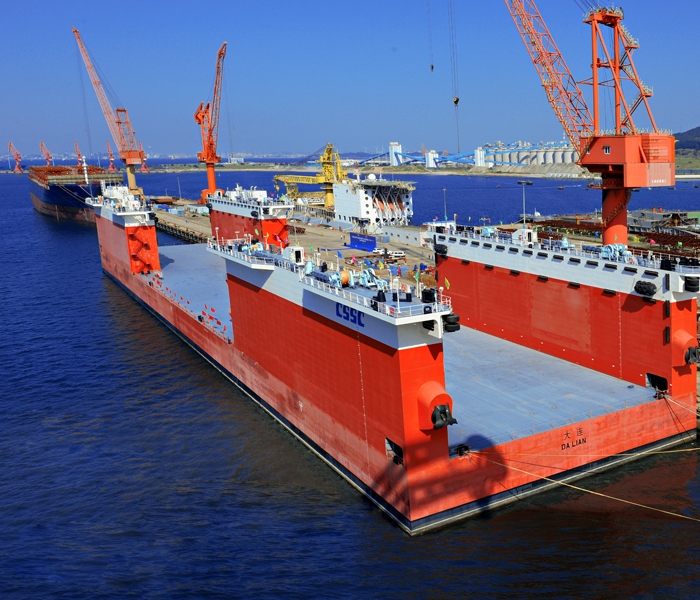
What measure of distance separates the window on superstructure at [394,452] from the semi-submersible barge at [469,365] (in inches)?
3.2

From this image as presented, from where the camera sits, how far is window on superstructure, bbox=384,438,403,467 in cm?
2617

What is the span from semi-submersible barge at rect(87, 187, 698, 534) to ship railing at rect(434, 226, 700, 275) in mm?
199

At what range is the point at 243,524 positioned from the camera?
28.0 m

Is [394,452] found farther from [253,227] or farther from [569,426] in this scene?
[253,227]

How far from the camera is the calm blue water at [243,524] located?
23.6 meters

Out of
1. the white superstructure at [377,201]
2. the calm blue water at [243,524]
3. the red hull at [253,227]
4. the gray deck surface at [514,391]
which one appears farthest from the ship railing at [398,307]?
the white superstructure at [377,201]

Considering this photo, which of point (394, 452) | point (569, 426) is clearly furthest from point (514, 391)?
point (394, 452)

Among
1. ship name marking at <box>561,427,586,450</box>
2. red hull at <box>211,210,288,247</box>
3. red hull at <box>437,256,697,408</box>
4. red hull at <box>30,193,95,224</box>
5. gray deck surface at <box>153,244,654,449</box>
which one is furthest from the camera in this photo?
red hull at <box>30,193,95,224</box>

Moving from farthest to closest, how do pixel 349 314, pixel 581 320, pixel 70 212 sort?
pixel 70 212 < pixel 581 320 < pixel 349 314

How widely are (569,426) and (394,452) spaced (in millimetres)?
9507

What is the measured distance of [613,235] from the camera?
4428 cm

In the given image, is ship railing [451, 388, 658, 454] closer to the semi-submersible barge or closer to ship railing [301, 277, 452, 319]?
the semi-submersible barge

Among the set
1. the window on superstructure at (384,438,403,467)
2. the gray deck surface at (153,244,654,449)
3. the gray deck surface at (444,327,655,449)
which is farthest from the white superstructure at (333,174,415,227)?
the window on superstructure at (384,438,403,467)

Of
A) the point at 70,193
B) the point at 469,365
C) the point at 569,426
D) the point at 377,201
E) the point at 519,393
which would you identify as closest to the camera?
the point at 569,426
